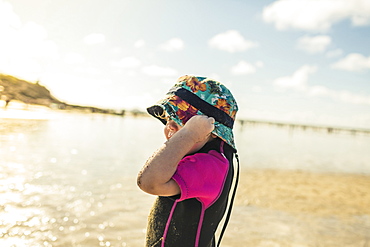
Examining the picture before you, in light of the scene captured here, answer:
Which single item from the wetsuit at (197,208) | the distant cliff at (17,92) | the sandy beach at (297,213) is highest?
the distant cliff at (17,92)

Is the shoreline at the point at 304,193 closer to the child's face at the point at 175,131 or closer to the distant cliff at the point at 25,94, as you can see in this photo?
the child's face at the point at 175,131

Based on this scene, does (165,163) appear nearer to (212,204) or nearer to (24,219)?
(212,204)

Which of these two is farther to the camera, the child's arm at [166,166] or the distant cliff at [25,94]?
the distant cliff at [25,94]

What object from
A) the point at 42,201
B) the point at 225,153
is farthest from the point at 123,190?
the point at 225,153

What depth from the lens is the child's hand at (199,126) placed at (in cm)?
151

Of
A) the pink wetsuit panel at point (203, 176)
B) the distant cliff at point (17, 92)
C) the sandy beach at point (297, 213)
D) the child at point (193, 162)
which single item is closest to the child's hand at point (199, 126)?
the child at point (193, 162)

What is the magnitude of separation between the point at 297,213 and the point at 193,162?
5.28 meters

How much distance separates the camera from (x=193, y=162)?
61.4 inches

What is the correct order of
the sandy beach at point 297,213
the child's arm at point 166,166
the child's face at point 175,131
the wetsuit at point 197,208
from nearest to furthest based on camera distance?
1. the child's arm at point 166,166
2. the wetsuit at point 197,208
3. the child's face at point 175,131
4. the sandy beach at point 297,213

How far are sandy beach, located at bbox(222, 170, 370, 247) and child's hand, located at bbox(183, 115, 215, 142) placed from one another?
323cm

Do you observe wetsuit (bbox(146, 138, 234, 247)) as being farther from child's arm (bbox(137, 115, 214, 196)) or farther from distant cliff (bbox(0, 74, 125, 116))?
distant cliff (bbox(0, 74, 125, 116))

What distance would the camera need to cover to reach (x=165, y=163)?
1427 mm

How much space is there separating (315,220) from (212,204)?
15.9 feet

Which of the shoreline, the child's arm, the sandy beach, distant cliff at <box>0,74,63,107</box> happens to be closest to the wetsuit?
the child's arm
